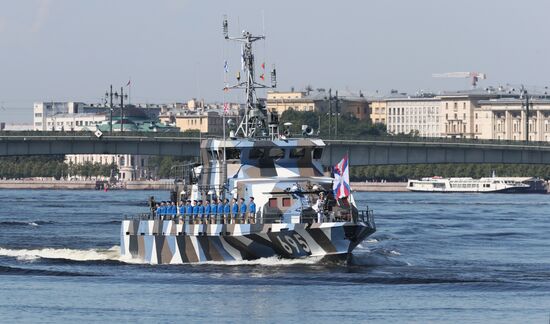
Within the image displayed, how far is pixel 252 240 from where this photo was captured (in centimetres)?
7562

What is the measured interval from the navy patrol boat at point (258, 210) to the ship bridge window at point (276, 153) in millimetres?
44

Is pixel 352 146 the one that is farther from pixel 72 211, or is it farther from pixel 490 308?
pixel 490 308

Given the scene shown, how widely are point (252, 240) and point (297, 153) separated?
5.52 m

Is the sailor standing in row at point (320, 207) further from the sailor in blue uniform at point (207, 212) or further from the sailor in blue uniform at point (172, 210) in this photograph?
the sailor in blue uniform at point (172, 210)

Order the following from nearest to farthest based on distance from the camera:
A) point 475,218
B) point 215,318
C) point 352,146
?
point 215,318, point 475,218, point 352,146

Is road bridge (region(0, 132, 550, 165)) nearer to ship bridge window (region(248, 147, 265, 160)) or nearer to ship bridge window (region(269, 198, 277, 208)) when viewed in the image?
ship bridge window (region(248, 147, 265, 160))

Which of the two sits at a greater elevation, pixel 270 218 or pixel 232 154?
pixel 232 154

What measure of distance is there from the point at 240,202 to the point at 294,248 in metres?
3.24

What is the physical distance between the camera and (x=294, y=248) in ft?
248

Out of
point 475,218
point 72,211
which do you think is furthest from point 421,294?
point 72,211

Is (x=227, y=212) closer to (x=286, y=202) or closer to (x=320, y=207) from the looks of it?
(x=286, y=202)

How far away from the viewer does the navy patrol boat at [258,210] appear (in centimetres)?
7494

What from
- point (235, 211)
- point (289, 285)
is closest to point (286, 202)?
point (235, 211)

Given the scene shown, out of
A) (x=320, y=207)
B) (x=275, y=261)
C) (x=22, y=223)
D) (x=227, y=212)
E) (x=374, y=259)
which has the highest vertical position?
(x=320, y=207)
